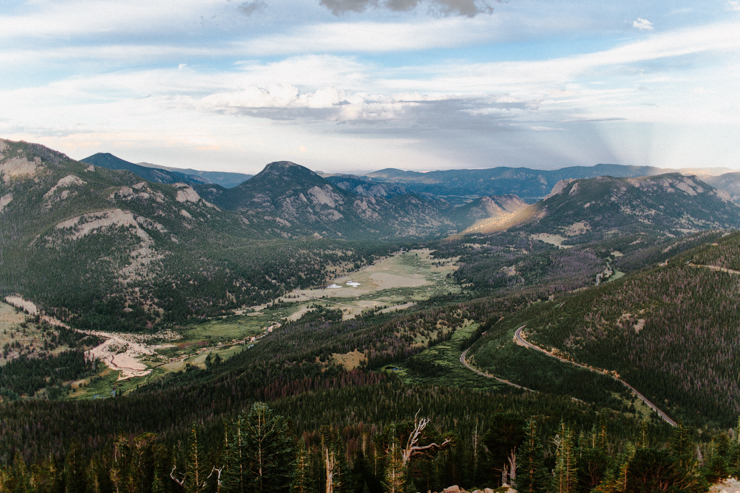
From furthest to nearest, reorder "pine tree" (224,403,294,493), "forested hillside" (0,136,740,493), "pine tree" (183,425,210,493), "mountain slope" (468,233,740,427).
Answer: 1. "mountain slope" (468,233,740,427)
2. "forested hillside" (0,136,740,493)
3. "pine tree" (183,425,210,493)
4. "pine tree" (224,403,294,493)

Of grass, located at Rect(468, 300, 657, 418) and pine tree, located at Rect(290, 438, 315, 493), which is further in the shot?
grass, located at Rect(468, 300, 657, 418)

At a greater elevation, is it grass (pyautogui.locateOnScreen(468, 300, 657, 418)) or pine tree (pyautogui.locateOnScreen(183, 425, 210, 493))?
pine tree (pyautogui.locateOnScreen(183, 425, 210, 493))

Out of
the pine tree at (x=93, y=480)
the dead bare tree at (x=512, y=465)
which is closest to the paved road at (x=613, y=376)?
the dead bare tree at (x=512, y=465)

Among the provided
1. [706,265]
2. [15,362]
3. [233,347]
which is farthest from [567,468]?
[15,362]

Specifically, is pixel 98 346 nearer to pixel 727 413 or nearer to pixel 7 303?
pixel 7 303

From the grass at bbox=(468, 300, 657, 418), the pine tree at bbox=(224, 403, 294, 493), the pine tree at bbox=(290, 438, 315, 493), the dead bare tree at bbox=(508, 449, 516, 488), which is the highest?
the pine tree at bbox=(224, 403, 294, 493)

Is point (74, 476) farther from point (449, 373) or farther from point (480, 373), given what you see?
point (480, 373)

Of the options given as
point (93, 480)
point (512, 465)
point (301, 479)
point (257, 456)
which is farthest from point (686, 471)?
point (93, 480)

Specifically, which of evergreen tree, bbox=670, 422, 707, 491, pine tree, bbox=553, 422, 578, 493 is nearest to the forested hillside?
pine tree, bbox=553, 422, 578, 493

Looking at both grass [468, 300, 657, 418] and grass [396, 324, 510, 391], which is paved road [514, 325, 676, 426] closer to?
grass [468, 300, 657, 418]

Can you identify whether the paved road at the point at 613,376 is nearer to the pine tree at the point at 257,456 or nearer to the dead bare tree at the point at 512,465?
the dead bare tree at the point at 512,465
